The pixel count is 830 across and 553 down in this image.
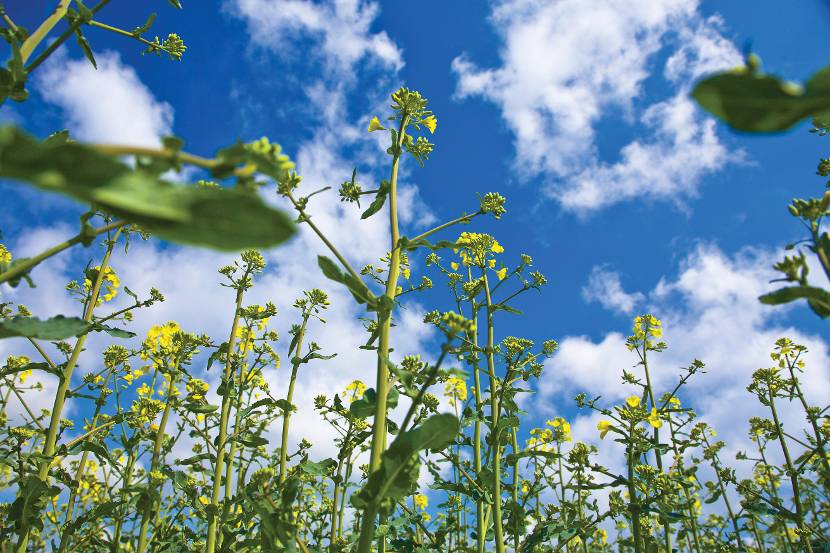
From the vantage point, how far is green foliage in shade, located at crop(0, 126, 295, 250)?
0.60m

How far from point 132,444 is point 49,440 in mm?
1062

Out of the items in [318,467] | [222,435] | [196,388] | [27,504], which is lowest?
[27,504]

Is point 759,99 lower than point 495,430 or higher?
lower

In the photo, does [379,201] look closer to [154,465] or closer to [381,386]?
[381,386]

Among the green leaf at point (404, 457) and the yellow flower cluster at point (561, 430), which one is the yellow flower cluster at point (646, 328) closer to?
the yellow flower cluster at point (561, 430)

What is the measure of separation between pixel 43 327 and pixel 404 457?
3.95ft

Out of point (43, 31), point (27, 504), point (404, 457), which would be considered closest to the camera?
point (404, 457)

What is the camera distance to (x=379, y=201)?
2.63m

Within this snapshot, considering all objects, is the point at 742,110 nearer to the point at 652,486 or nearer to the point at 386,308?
the point at 386,308

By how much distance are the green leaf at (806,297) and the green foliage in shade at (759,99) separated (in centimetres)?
71

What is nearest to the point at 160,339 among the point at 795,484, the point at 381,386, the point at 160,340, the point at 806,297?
the point at 160,340

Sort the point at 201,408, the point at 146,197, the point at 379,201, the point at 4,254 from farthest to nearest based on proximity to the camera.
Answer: the point at 4,254, the point at 201,408, the point at 379,201, the point at 146,197

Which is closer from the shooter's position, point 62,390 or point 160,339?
point 62,390

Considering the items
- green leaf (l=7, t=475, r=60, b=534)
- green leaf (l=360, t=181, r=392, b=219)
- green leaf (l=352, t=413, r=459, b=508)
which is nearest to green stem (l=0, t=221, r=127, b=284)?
green leaf (l=352, t=413, r=459, b=508)
